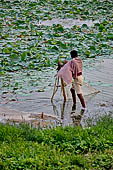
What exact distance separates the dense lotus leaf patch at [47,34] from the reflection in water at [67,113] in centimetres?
263

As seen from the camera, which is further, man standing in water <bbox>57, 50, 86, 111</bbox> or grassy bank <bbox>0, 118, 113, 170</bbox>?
man standing in water <bbox>57, 50, 86, 111</bbox>

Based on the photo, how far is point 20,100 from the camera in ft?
34.2

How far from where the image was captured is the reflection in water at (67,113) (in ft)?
30.2

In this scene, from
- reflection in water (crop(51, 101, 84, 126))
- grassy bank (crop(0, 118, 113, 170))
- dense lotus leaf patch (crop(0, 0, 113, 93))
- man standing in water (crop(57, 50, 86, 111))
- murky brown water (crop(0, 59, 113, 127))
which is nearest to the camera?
grassy bank (crop(0, 118, 113, 170))

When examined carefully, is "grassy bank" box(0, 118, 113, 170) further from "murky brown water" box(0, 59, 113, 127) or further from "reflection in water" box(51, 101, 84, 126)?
"reflection in water" box(51, 101, 84, 126)

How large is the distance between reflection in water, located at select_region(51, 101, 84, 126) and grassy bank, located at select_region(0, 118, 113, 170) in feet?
5.55

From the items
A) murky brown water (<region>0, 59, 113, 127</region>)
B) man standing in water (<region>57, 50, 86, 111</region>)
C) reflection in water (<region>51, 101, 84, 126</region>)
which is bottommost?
reflection in water (<region>51, 101, 84, 126</region>)

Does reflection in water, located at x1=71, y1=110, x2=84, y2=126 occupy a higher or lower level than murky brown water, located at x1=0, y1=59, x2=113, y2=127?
lower

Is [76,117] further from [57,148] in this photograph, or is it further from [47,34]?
[47,34]

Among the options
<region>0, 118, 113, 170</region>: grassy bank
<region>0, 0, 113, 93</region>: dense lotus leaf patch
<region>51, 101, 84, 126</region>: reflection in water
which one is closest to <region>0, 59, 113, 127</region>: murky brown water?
<region>51, 101, 84, 126</region>: reflection in water

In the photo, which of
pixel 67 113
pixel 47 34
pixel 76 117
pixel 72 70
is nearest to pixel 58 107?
pixel 67 113

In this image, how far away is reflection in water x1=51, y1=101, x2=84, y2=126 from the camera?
921 cm

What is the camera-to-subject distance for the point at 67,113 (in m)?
9.80

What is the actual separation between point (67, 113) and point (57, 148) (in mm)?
3507
